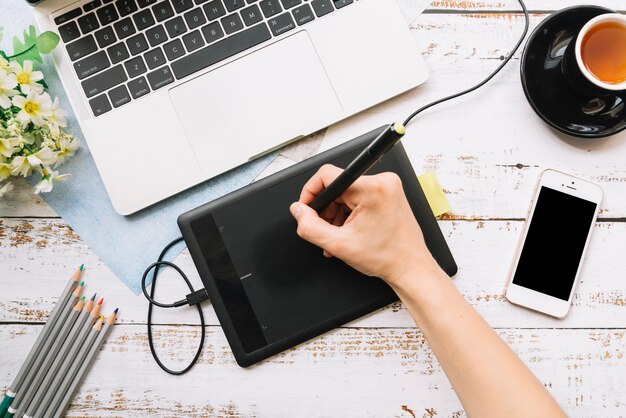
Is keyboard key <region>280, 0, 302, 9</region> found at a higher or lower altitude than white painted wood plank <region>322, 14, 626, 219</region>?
higher

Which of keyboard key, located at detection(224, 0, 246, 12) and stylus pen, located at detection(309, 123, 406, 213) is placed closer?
stylus pen, located at detection(309, 123, 406, 213)

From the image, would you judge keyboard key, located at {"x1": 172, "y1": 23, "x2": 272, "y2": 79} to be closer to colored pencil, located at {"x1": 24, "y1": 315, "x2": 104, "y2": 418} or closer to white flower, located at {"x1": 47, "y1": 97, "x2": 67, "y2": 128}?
white flower, located at {"x1": 47, "y1": 97, "x2": 67, "y2": 128}

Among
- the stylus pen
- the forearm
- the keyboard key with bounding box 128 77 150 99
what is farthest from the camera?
the keyboard key with bounding box 128 77 150 99

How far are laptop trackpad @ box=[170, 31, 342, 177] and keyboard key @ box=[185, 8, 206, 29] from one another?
0.06 m

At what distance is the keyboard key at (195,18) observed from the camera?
67 cm

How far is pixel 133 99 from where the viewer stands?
67cm

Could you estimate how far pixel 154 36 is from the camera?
26.5 inches

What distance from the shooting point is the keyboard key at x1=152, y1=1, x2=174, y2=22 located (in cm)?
67

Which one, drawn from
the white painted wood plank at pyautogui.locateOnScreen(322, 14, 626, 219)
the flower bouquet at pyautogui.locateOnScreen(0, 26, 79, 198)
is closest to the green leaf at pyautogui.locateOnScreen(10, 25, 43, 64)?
the flower bouquet at pyautogui.locateOnScreen(0, 26, 79, 198)

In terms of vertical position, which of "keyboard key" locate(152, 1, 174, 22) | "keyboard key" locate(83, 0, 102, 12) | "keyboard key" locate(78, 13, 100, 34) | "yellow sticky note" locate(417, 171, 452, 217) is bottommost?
"yellow sticky note" locate(417, 171, 452, 217)

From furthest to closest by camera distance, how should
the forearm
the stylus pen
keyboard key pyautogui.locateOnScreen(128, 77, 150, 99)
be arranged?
1. keyboard key pyautogui.locateOnScreen(128, 77, 150, 99)
2. the forearm
3. the stylus pen

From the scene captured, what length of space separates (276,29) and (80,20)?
0.25m

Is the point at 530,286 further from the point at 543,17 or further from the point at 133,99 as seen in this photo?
the point at 133,99

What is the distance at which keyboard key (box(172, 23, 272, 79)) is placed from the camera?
0.67m
